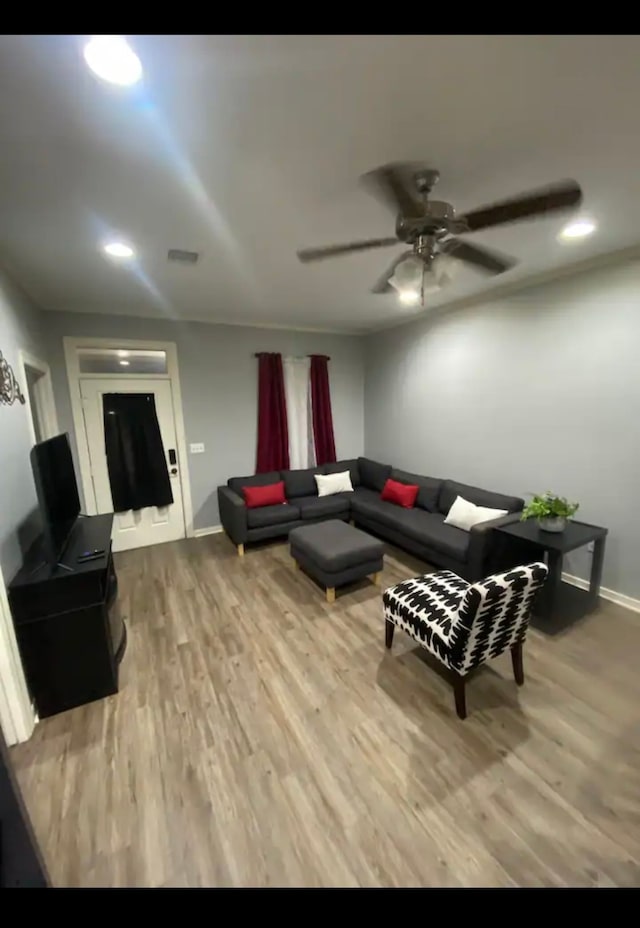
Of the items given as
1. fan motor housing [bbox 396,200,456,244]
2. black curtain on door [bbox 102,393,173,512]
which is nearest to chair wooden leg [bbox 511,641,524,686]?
fan motor housing [bbox 396,200,456,244]

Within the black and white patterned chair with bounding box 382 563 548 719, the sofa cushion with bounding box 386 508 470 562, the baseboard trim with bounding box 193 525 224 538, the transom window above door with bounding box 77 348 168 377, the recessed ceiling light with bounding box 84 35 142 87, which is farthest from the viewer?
the baseboard trim with bounding box 193 525 224 538

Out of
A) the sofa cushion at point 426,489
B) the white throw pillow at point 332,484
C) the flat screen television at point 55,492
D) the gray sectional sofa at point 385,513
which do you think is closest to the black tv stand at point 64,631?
the flat screen television at point 55,492

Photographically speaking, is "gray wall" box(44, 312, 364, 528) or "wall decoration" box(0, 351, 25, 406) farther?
"gray wall" box(44, 312, 364, 528)

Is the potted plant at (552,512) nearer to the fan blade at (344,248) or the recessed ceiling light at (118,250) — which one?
the fan blade at (344,248)

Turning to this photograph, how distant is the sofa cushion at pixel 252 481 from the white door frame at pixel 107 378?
54cm

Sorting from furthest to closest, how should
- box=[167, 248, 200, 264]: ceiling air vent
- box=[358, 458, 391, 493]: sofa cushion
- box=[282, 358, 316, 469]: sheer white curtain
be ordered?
box=[282, 358, 316, 469]: sheer white curtain < box=[358, 458, 391, 493]: sofa cushion < box=[167, 248, 200, 264]: ceiling air vent

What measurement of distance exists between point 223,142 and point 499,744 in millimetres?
2886

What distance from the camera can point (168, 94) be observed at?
113 centimetres

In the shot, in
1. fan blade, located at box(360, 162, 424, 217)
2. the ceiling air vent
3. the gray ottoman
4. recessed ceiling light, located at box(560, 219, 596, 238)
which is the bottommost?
the gray ottoman

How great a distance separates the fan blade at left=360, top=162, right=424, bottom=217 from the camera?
1.34 m

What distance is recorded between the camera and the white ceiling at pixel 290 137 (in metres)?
1.02

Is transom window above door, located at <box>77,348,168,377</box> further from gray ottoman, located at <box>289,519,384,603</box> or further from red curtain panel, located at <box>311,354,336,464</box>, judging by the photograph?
gray ottoman, located at <box>289,519,384,603</box>

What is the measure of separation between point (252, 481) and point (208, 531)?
0.90 m

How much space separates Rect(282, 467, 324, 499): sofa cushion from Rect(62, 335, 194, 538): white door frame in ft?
3.98
